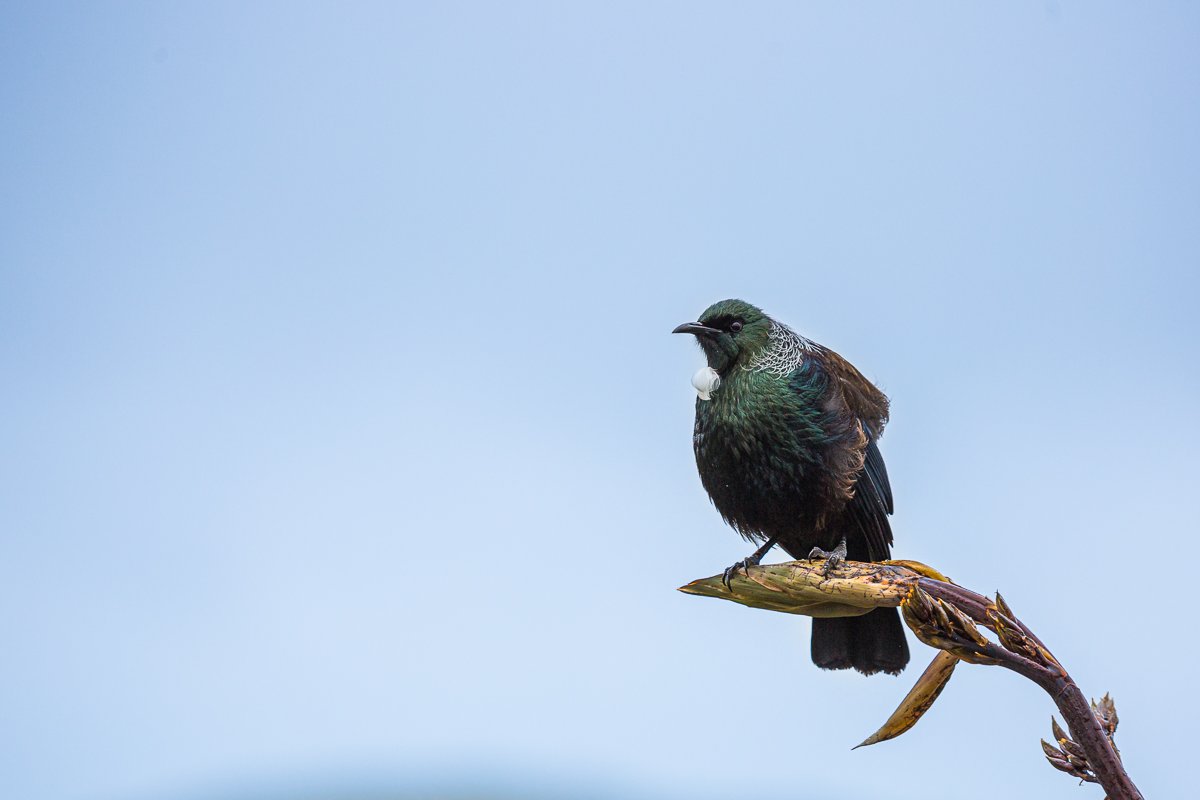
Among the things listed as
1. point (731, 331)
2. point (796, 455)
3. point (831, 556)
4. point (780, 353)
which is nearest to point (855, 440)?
point (796, 455)

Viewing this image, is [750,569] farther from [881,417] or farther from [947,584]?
[881,417]

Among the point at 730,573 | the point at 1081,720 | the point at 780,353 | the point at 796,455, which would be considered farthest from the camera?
the point at 780,353

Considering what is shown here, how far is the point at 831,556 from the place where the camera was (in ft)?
8.80

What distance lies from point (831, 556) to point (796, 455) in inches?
19.1

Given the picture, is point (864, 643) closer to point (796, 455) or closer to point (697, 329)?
point (796, 455)

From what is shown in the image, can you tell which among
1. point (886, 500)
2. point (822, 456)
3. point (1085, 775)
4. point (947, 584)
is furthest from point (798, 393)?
point (1085, 775)

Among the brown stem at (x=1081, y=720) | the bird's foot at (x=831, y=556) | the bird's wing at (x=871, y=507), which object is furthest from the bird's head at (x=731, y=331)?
the brown stem at (x=1081, y=720)

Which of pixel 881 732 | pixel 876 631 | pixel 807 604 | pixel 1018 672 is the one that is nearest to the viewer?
pixel 1018 672

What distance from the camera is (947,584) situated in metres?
2.27

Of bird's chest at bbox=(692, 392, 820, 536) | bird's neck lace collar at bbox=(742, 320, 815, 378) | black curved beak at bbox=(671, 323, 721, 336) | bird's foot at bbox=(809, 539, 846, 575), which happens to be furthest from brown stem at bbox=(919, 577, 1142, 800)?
black curved beak at bbox=(671, 323, 721, 336)

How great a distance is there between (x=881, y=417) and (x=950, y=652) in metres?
1.28

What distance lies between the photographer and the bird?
312 cm

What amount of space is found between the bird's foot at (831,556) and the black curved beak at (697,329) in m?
0.65

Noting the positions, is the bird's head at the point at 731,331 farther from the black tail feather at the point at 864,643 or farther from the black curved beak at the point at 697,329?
the black tail feather at the point at 864,643
